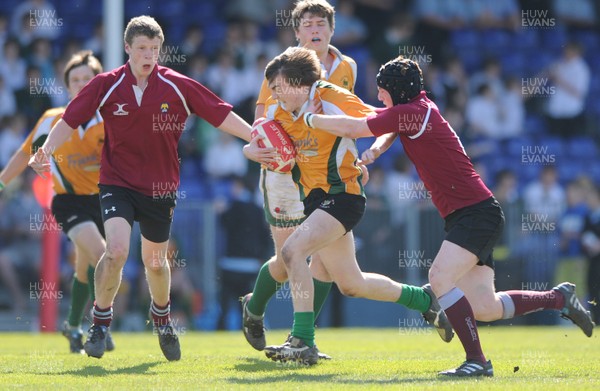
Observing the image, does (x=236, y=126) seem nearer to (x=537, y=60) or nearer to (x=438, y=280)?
(x=438, y=280)

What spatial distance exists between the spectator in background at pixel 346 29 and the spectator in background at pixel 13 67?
16.2ft

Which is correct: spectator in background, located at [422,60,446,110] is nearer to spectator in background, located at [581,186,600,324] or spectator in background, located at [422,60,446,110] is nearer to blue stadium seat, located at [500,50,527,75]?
blue stadium seat, located at [500,50,527,75]

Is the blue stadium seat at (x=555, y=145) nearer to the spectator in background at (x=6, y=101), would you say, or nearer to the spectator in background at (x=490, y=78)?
the spectator in background at (x=490, y=78)

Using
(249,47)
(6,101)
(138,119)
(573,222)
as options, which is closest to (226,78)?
(249,47)

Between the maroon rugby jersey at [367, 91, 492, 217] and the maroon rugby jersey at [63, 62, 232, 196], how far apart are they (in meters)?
1.61

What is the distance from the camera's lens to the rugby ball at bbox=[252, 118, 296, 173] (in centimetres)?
734

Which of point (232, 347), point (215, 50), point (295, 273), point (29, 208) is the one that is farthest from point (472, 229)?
point (215, 50)

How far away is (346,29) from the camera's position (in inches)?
708

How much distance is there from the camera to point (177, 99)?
7.84 metres

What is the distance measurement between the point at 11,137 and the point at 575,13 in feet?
32.7

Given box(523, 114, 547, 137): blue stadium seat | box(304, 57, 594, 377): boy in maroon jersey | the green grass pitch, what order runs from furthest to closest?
box(523, 114, 547, 137): blue stadium seat
box(304, 57, 594, 377): boy in maroon jersey
the green grass pitch

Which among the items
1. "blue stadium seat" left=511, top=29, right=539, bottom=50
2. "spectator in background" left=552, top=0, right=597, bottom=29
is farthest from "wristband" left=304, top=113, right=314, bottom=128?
"spectator in background" left=552, top=0, right=597, bottom=29

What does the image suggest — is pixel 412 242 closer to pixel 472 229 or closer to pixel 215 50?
pixel 215 50

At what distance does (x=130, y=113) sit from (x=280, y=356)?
2023 millimetres
